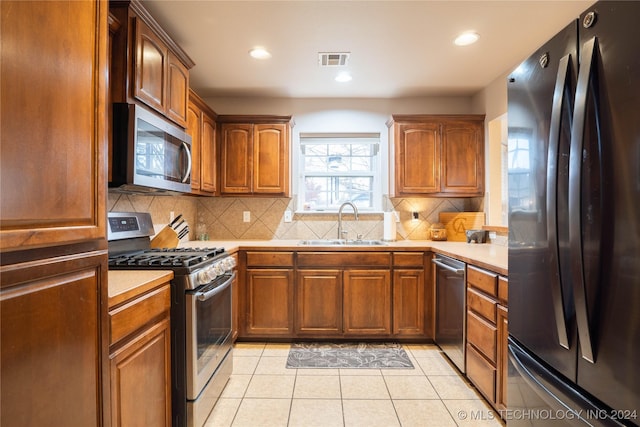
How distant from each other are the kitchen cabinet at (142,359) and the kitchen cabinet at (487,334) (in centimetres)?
171

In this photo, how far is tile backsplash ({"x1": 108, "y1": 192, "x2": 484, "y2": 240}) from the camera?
3461 mm

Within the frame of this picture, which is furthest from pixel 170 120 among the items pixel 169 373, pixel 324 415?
pixel 324 415

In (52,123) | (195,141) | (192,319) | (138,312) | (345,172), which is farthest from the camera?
(345,172)

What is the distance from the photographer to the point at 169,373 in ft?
4.97

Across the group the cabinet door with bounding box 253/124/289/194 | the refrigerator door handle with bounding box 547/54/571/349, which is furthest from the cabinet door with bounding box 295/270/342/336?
the refrigerator door handle with bounding box 547/54/571/349

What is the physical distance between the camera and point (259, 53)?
2.46 metres

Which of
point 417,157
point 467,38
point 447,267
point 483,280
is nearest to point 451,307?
point 447,267

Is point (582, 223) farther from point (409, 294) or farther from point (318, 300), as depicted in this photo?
point (318, 300)

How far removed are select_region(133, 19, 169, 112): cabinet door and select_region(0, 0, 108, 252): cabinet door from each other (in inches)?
33.8

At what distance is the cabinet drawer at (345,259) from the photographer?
283cm

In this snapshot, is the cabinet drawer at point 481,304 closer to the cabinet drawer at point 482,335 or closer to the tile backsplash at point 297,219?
the cabinet drawer at point 482,335

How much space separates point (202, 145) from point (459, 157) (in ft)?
8.14

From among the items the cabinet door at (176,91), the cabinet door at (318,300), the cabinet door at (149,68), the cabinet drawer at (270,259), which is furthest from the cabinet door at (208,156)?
the cabinet door at (318,300)

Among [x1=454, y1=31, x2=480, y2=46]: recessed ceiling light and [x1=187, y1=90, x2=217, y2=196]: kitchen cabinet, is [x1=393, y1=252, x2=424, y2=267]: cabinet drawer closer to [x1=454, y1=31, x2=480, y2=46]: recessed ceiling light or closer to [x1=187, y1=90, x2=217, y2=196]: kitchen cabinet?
[x1=454, y1=31, x2=480, y2=46]: recessed ceiling light
